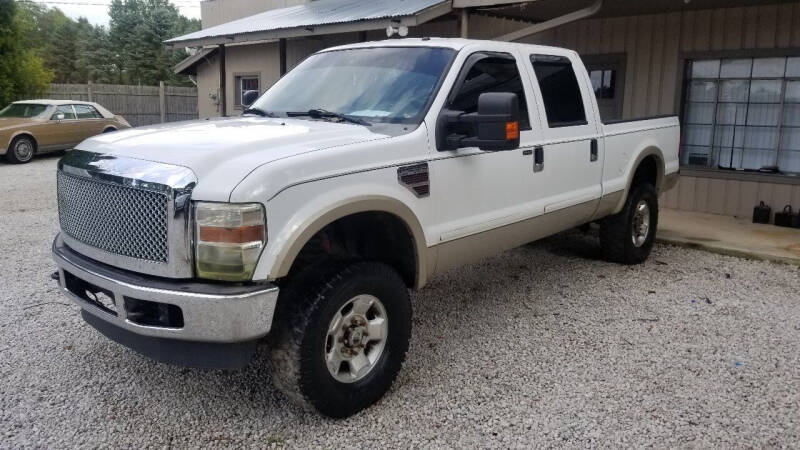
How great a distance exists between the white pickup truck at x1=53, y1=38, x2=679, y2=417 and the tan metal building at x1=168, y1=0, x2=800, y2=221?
4.02 meters

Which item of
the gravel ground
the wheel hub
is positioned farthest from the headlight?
the gravel ground

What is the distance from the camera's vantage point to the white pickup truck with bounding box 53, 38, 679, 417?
9.64 feet

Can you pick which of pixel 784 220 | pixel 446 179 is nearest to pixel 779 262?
pixel 784 220

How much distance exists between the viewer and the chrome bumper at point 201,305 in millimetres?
2867

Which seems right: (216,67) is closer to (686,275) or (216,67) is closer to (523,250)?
(523,250)

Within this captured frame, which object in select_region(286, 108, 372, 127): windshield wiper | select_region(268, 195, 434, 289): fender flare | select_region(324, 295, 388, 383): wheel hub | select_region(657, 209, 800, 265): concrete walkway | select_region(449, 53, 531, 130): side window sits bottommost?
select_region(657, 209, 800, 265): concrete walkway

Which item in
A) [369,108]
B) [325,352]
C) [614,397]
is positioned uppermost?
[369,108]

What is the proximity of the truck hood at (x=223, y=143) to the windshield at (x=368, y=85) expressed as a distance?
0.96ft

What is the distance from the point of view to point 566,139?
505 centimetres

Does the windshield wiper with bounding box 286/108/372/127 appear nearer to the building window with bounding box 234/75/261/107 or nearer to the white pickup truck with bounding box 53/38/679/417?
the white pickup truck with bounding box 53/38/679/417

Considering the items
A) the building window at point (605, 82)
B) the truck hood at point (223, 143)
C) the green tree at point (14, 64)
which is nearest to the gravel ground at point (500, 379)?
the truck hood at point (223, 143)

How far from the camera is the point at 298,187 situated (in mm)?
3072

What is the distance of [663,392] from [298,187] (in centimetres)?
243

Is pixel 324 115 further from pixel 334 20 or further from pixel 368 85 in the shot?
pixel 334 20
